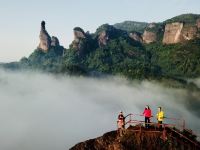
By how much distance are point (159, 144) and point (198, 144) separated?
5.01 m

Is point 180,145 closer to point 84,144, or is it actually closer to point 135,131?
point 135,131

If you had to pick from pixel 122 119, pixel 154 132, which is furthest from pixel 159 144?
pixel 122 119

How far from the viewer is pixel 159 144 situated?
53.0m

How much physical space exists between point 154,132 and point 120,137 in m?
3.72

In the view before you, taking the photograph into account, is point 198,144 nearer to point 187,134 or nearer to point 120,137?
point 187,134

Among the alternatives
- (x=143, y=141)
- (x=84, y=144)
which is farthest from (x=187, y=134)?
(x=84, y=144)

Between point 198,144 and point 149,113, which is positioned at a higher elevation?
point 149,113

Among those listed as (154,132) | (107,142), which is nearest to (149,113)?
(154,132)

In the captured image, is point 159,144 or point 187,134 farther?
point 187,134

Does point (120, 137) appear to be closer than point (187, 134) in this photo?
Yes

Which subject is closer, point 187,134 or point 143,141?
point 143,141

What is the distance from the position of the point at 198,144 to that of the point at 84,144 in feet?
41.5

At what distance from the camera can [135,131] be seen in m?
53.8

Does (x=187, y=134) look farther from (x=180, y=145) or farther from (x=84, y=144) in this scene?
(x=84, y=144)
